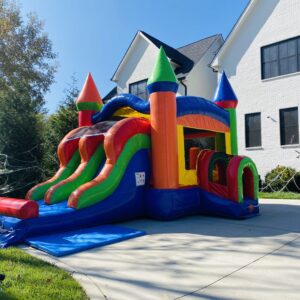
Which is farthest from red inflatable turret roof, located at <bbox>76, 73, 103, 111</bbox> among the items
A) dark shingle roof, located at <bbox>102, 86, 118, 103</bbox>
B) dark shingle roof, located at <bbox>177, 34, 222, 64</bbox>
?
dark shingle roof, located at <bbox>102, 86, 118, 103</bbox>

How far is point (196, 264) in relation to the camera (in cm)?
462

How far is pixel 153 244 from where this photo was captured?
5.77 meters

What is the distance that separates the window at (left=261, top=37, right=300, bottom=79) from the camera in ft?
48.8

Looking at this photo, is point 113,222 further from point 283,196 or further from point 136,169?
point 283,196

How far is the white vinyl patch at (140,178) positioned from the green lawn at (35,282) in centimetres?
349

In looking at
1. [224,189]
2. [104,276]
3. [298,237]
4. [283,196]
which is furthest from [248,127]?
[104,276]

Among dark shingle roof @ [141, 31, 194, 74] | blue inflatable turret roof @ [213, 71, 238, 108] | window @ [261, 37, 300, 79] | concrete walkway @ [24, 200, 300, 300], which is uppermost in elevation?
dark shingle roof @ [141, 31, 194, 74]

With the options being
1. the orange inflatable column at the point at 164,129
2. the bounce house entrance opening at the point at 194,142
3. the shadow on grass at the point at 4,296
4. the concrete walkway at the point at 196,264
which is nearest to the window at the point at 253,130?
the bounce house entrance opening at the point at 194,142

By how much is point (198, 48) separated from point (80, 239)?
1686cm

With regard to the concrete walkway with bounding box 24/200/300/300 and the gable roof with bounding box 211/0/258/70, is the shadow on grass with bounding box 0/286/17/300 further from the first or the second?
the gable roof with bounding box 211/0/258/70

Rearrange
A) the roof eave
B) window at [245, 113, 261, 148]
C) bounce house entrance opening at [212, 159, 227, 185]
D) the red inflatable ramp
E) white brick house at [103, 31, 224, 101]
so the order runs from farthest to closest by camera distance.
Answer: the roof eave
white brick house at [103, 31, 224, 101]
window at [245, 113, 261, 148]
bounce house entrance opening at [212, 159, 227, 185]
the red inflatable ramp

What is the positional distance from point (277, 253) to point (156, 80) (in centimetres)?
455

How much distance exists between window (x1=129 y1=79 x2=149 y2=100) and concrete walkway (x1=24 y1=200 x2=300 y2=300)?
14.1 meters

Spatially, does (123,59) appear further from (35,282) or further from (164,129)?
(35,282)
